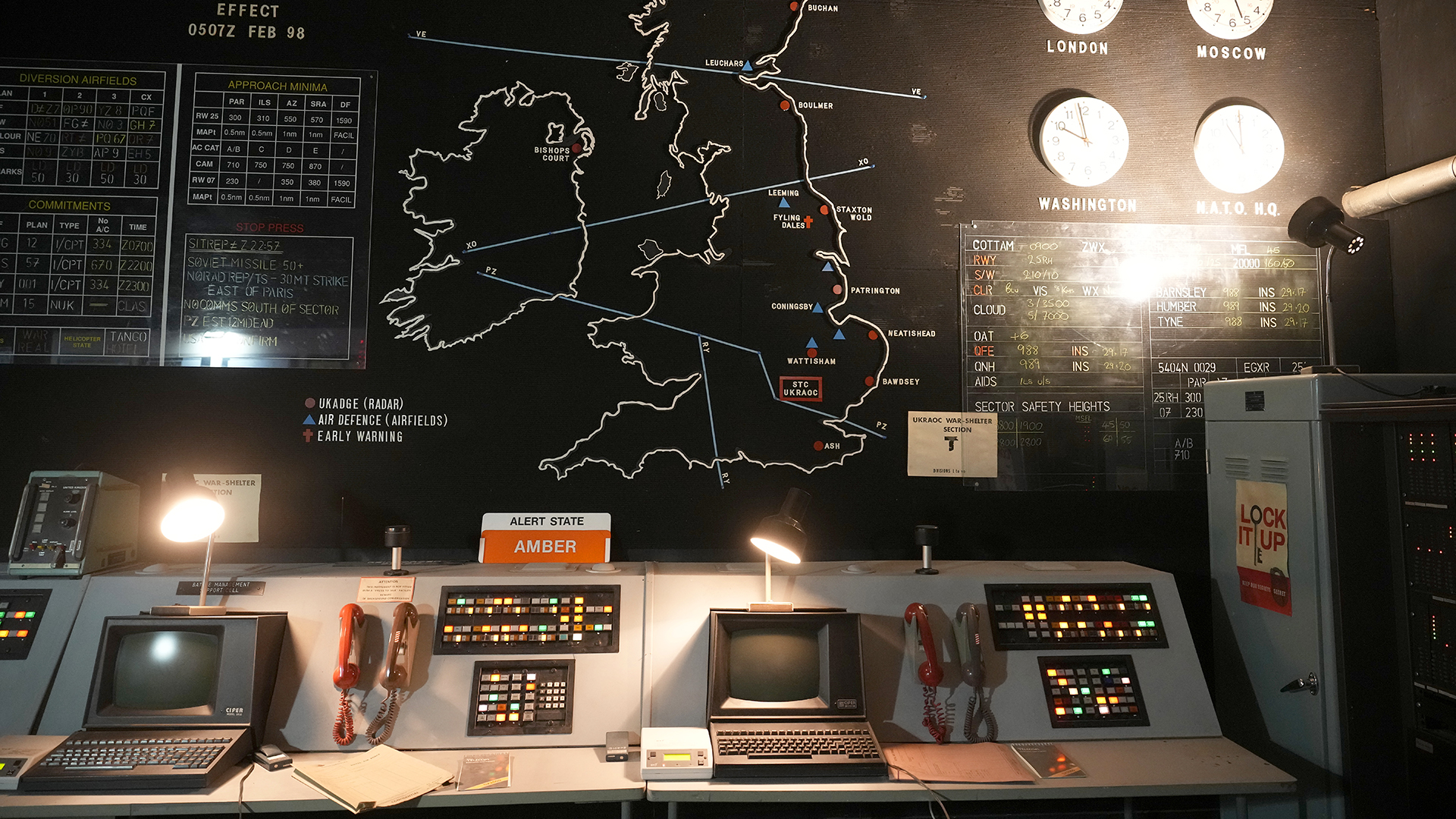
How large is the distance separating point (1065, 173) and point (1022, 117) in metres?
0.24

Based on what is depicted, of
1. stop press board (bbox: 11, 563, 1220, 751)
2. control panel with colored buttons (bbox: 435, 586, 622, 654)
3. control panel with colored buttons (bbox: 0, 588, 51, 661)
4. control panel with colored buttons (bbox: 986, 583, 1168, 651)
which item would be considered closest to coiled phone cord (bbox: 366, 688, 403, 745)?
stop press board (bbox: 11, 563, 1220, 751)

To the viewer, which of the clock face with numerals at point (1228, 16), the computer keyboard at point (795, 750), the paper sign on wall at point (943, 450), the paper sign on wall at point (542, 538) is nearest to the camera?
the computer keyboard at point (795, 750)

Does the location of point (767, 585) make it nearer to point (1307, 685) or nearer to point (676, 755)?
point (676, 755)

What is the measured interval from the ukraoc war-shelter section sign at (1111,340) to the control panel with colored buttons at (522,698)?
4.91ft

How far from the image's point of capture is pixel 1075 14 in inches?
104

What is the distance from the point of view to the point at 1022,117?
8.61ft

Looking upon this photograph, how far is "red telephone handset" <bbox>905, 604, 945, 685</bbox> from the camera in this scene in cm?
197

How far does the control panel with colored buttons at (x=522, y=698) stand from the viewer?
1.93 m

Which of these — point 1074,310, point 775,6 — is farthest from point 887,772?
point 775,6

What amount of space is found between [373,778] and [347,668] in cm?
30

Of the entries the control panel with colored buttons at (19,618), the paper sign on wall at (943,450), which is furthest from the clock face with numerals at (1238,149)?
the control panel with colored buttons at (19,618)

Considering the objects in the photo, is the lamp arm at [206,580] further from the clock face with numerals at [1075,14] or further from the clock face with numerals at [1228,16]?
the clock face with numerals at [1228,16]

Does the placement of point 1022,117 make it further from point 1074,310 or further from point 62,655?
point 62,655

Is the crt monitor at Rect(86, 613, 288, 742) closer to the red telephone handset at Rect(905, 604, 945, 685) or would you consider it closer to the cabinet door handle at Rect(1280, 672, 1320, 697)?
the red telephone handset at Rect(905, 604, 945, 685)
